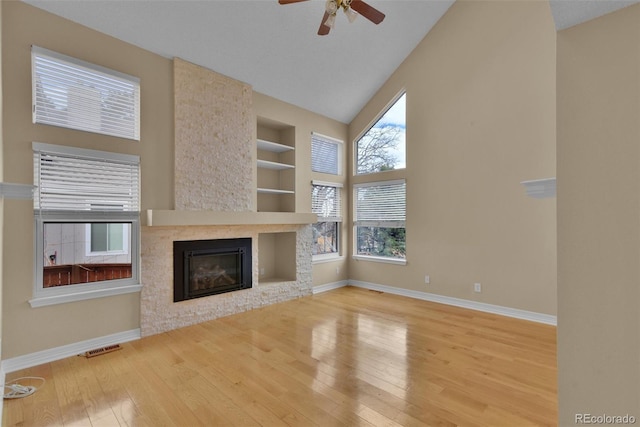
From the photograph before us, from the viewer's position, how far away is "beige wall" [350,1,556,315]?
13.1 ft

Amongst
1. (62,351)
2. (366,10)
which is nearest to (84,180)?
(62,351)

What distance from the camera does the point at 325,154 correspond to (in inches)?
237

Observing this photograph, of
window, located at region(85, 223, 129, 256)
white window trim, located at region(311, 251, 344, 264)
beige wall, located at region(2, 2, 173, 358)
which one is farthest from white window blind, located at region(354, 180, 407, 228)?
window, located at region(85, 223, 129, 256)

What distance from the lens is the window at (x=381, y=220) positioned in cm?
551

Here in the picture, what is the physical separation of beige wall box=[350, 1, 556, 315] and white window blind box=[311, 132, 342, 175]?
4.56 feet

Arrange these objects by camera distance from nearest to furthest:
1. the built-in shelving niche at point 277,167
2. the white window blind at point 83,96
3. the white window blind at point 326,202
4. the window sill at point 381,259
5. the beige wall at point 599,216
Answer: the beige wall at point 599,216 → the white window blind at point 83,96 → the built-in shelving niche at point 277,167 → the window sill at point 381,259 → the white window blind at point 326,202

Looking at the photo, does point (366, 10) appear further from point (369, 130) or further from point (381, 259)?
point (381, 259)

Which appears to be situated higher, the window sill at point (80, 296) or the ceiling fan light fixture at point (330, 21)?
the ceiling fan light fixture at point (330, 21)

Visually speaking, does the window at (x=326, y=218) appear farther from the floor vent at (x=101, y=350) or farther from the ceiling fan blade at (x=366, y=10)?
the floor vent at (x=101, y=350)

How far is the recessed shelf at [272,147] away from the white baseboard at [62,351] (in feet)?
10.4

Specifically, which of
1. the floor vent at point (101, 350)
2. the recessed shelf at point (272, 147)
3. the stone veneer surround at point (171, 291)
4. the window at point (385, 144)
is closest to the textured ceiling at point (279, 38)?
the window at point (385, 144)

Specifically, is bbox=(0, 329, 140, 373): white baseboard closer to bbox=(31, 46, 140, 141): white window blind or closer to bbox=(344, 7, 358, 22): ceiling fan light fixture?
bbox=(31, 46, 140, 141): white window blind

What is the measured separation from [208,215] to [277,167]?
1.78 meters

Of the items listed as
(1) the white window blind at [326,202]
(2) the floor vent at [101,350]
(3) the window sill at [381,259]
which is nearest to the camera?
(2) the floor vent at [101,350]
